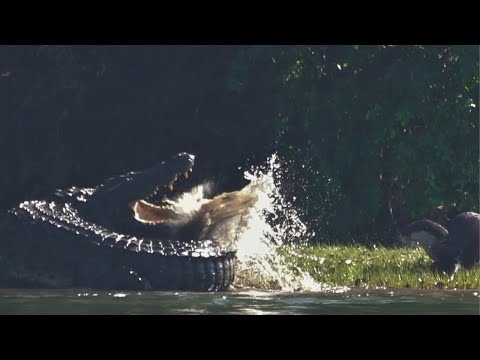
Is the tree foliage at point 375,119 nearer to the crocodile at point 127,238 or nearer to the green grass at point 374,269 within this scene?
the green grass at point 374,269

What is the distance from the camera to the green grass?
1612 centimetres

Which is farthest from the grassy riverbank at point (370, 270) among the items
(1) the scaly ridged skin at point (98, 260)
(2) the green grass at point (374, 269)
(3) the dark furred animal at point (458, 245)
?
(1) the scaly ridged skin at point (98, 260)

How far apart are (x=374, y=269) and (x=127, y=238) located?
3.56 meters

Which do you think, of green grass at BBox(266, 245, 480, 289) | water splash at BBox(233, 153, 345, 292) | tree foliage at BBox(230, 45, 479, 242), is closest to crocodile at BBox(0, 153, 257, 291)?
water splash at BBox(233, 153, 345, 292)

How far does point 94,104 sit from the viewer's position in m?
22.7

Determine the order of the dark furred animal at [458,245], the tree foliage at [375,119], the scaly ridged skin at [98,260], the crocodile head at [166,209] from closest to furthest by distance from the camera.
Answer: the scaly ridged skin at [98,260]
the dark furred animal at [458,245]
the crocodile head at [166,209]
the tree foliage at [375,119]

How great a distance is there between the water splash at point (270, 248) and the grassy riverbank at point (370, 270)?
0.05 m

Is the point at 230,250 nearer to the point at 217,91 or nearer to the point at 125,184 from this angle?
the point at 125,184

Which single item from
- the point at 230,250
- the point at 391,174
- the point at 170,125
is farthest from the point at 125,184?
the point at 391,174

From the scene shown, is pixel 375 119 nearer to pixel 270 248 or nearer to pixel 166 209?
pixel 270 248

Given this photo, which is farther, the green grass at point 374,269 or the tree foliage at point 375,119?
the tree foliage at point 375,119

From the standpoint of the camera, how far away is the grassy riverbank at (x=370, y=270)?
634 inches

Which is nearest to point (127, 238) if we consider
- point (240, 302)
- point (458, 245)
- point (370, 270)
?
point (240, 302)
